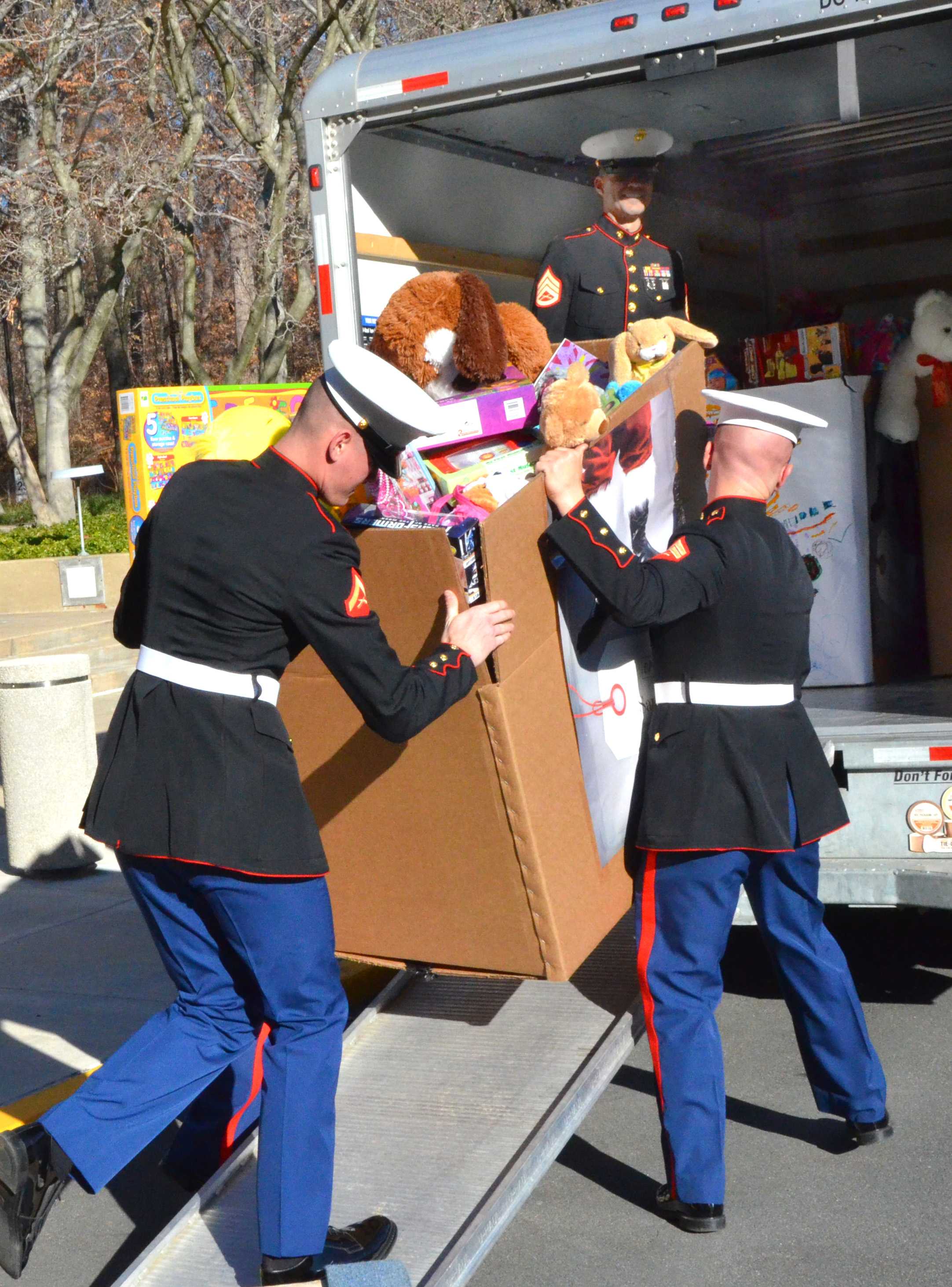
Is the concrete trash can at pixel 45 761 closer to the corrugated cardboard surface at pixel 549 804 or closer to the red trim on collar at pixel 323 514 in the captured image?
the corrugated cardboard surface at pixel 549 804

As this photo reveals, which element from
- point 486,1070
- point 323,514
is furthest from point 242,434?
point 486,1070

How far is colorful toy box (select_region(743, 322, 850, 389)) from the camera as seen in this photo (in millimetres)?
4949

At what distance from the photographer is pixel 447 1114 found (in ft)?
9.89

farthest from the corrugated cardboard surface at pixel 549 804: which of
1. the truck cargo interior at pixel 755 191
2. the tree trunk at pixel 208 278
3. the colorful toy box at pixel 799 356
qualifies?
the tree trunk at pixel 208 278

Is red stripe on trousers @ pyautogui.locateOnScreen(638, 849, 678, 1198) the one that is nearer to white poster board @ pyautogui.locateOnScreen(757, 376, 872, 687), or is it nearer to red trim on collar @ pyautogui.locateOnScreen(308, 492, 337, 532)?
red trim on collar @ pyautogui.locateOnScreen(308, 492, 337, 532)

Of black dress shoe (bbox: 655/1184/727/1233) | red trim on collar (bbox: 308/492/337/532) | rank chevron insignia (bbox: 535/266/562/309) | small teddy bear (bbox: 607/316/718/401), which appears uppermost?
rank chevron insignia (bbox: 535/266/562/309)

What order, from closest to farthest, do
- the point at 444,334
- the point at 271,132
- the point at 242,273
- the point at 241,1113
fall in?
1. the point at 241,1113
2. the point at 444,334
3. the point at 271,132
4. the point at 242,273

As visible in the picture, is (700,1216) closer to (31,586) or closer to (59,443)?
(31,586)

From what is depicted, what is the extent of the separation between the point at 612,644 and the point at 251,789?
0.97m

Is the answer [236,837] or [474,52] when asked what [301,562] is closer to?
[236,837]

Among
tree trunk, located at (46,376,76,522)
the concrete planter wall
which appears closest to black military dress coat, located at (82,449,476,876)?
the concrete planter wall

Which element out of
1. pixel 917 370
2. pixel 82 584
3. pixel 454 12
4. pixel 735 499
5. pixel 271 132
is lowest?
pixel 82 584

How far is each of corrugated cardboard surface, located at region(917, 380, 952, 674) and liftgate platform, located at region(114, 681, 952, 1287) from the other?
1.61 feet

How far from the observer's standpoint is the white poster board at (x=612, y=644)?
3.01 m
